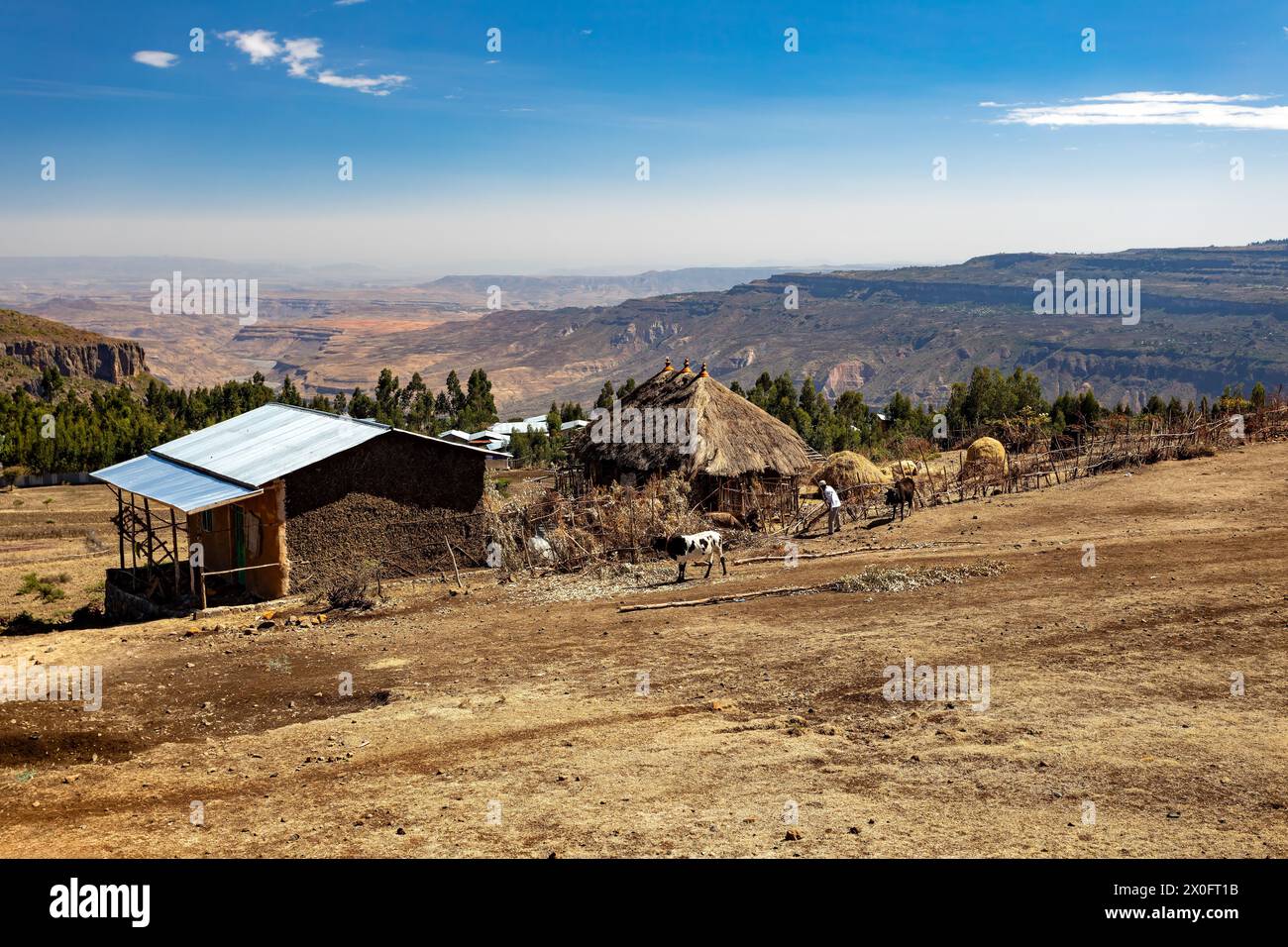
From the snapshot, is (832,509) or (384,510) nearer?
(384,510)

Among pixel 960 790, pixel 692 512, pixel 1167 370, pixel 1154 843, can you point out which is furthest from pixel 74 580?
pixel 1167 370

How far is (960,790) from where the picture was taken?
9586 mm

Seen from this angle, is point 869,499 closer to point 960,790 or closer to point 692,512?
point 692,512

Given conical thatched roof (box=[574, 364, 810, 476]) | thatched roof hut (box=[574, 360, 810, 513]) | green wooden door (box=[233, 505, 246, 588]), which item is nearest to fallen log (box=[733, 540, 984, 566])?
thatched roof hut (box=[574, 360, 810, 513])

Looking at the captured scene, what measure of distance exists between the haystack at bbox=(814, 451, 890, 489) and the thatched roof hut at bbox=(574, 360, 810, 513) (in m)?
1.37

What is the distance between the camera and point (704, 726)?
1194 cm

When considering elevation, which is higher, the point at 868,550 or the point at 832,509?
the point at 832,509

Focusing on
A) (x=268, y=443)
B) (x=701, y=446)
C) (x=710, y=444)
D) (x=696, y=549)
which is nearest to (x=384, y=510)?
(x=268, y=443)

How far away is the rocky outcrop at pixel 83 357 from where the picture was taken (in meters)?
120

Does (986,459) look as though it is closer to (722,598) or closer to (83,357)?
(722,598)

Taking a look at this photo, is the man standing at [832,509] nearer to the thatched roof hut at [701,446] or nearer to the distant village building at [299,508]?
the thatched roof hut at [701,446]

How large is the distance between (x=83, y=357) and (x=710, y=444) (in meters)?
127

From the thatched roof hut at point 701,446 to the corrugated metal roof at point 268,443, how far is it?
797 centimetres
